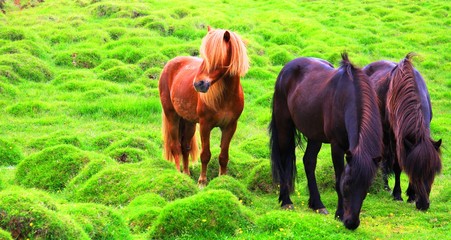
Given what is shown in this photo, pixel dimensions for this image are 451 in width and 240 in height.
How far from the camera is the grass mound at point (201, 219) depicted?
7367 mm

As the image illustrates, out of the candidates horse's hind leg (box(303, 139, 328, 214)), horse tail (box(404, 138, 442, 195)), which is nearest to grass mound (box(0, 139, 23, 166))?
horse's hind leg (box(303, 139, 328, 214))

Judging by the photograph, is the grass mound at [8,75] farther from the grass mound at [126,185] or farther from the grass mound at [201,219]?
the grass mound at [201,219]

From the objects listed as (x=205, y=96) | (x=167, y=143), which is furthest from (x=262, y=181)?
(x=167, y=143)

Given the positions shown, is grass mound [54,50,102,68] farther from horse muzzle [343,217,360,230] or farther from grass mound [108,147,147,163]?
horse muzzle [343,217,360,230]

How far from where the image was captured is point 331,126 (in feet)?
28.3

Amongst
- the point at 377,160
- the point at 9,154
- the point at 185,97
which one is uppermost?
the point at 377,160

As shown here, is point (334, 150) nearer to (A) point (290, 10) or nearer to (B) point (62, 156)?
(B) point (62, 156)

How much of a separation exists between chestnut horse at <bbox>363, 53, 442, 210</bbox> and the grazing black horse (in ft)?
2.96

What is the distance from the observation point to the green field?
24.3 feet

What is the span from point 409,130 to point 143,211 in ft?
12.5

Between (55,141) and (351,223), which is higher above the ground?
(351,223)

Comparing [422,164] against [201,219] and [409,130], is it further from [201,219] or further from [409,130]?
[201,219]

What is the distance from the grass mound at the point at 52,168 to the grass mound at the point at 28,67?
7871 mm

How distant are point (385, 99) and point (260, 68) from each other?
976 cm
